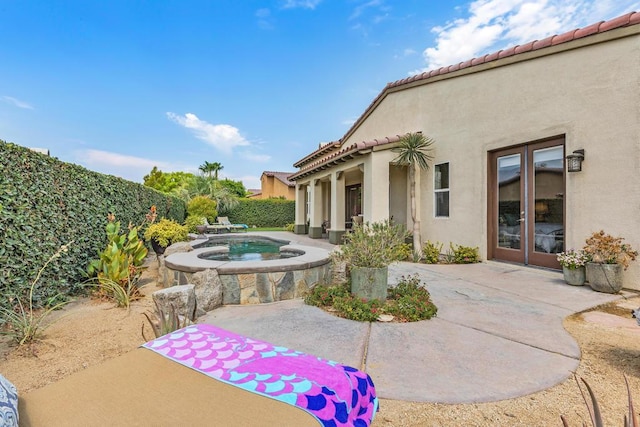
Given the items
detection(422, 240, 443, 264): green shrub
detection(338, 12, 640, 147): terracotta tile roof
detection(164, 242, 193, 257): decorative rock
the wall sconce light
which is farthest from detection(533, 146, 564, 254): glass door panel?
detection(164, 242, 193, 257): decorative rock

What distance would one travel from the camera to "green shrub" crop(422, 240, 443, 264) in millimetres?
9102

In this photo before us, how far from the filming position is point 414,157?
9.56 metres

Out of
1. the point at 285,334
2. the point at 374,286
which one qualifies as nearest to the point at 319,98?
the point at 374,286

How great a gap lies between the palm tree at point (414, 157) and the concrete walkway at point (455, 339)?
3953 millimetres

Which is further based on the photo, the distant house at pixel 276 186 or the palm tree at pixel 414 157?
the distant house at pixel 276 186

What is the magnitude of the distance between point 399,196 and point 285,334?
8.89 meters

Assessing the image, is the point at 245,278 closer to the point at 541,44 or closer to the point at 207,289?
the point at 207,289

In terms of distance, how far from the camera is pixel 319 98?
16172mm

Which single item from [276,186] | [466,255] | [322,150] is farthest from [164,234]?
[276,186]

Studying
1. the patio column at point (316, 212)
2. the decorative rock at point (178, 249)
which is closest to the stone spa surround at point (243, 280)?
the decorative rock at point (178, 249)

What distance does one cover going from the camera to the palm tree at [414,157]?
954 centimetres

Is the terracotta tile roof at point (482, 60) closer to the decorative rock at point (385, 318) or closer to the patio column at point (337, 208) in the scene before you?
the patio column at point (337, 208)

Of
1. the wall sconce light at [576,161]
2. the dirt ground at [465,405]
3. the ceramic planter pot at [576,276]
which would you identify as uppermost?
the wall sconce light at [576,161]

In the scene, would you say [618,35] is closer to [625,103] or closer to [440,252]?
[625,103]
